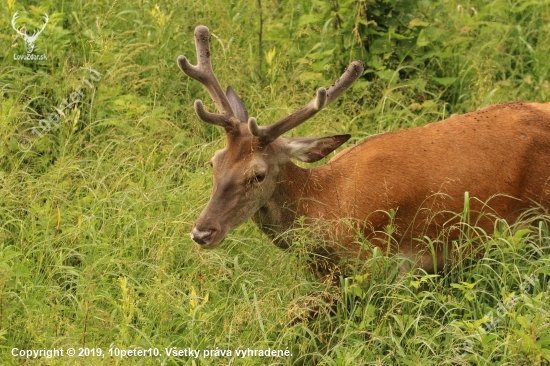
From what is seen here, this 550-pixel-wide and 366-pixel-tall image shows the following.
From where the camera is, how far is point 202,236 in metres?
5.53

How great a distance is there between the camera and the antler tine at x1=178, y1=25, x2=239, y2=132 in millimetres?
5836

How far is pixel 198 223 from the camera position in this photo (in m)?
5.61

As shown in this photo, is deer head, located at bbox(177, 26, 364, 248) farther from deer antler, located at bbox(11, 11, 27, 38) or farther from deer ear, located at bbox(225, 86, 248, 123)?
deer antler, located at bbox(11, 11, 27, 38)

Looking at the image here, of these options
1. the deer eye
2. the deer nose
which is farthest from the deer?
the deer nose

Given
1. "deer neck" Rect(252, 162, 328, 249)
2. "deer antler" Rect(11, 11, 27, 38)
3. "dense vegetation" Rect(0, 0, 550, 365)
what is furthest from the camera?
"deer antler" Rect(11, 11, 27, 38)

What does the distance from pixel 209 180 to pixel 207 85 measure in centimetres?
65

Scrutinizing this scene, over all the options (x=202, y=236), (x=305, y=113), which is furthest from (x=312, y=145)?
(x=202, y=236)

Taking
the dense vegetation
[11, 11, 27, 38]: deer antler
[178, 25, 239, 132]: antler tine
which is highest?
[11, 11, 27, 38]: deer antler

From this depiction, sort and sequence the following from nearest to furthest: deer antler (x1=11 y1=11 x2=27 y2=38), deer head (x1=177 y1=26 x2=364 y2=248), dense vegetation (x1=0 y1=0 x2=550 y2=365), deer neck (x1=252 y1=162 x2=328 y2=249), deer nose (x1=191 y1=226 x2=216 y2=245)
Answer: dense vegetation (x1=0 y1=0 x2=550 y2=365)
deer nose (x1=191 y1=226 x2=216 y2=245)
deer head (x1=177 y1=26 x2=364 y2=248)
deer neck (x1=252 y1=162 x2=328 y2=249)
deer antler (x1=11 y1=11 x2=27 y2=38)

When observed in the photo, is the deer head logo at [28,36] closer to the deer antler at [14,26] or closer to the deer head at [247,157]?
the deer antler at [14,26]

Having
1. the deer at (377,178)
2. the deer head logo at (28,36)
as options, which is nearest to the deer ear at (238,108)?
the deer at (377,178)

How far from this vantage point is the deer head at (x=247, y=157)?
5.66m

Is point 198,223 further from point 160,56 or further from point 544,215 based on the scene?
point 160,56

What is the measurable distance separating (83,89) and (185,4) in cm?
127
